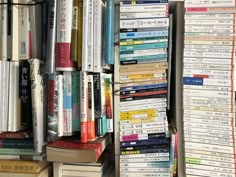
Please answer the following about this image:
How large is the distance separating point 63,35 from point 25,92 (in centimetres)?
20

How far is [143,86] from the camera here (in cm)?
79

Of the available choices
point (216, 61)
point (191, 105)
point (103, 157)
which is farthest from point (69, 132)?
point (216, 61)

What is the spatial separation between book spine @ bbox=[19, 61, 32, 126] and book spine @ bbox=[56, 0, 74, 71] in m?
0.10

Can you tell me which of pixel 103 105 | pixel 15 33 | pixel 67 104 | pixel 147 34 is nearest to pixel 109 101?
pixel 103 105

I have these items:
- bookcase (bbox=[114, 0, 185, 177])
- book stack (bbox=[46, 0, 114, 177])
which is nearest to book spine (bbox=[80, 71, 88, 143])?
book stack (bbox=[46, 0, 114, 177])

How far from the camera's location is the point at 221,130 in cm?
75

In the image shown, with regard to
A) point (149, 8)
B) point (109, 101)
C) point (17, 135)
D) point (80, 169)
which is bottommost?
point (80, 169)

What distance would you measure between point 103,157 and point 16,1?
0.56 metres

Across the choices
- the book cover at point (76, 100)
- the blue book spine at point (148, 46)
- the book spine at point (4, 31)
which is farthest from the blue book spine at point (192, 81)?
the book spine at point (4, 31)

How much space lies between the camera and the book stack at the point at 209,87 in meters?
0.75

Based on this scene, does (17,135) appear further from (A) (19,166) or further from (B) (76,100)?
(B) (76,100)

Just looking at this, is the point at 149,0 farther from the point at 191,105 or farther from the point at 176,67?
the point at 191,105

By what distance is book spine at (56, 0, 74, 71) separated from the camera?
73 centimetres

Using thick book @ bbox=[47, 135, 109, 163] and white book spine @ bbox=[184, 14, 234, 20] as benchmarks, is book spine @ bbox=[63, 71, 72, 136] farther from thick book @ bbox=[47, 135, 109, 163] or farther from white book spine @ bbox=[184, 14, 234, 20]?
white book spine @ bbox=[184, 14, 234, 20]
